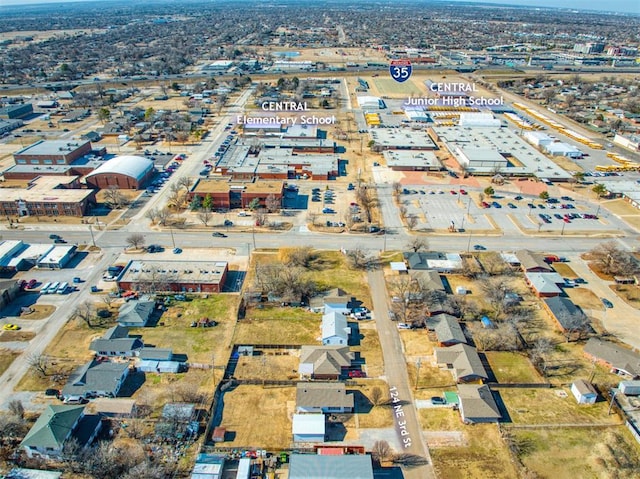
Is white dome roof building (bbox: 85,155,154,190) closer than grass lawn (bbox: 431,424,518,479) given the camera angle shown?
No

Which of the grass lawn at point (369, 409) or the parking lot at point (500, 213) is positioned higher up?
the parking lot at point (500, 213)

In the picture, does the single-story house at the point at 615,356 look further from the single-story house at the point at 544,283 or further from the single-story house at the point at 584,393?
the single-story house at the point at 544,283

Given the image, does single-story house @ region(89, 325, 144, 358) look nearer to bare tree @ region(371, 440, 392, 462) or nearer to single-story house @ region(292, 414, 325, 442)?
single-story house @ region(292, 414, 325, 442)

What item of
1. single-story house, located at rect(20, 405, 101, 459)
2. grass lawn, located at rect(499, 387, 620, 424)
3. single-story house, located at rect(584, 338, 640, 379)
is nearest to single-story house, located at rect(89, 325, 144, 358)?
single-story house, located at rect(20, 405, 101, 459)

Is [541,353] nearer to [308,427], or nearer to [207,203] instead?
[308,427]

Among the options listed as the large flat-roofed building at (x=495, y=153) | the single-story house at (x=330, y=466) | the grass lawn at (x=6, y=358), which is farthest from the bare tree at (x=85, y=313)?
the large flat-roofed building at (x=495, y=153)

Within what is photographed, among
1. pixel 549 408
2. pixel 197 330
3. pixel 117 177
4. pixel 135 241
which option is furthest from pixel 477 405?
pixel 117 177
